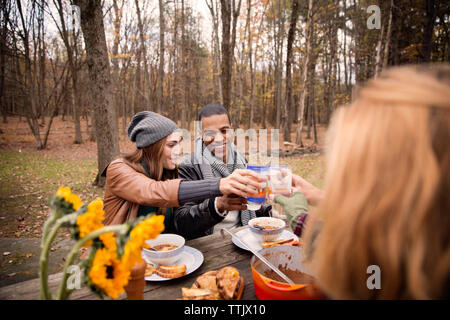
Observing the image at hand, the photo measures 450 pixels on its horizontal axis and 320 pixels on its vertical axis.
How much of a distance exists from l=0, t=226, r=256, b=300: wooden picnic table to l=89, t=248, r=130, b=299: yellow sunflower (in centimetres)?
55

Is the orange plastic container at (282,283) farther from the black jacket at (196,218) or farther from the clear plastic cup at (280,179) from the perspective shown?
the black jacket at (196,218)

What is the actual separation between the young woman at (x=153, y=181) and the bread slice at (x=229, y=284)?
1.69 ft

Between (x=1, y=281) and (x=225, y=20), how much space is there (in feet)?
23.7

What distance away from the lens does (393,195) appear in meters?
0.59

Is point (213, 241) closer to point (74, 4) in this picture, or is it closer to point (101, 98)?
point (101, 98)

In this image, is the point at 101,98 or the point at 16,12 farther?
the point at 16,12

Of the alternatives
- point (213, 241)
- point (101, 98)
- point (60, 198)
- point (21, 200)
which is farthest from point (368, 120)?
point (21, 200)

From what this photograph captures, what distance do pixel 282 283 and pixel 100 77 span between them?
642 cm

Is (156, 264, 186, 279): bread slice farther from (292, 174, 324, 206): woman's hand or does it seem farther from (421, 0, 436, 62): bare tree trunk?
(421, 0, 436, 62): bare tree trunk

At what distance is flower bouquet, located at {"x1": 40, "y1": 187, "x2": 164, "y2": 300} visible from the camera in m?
0.77

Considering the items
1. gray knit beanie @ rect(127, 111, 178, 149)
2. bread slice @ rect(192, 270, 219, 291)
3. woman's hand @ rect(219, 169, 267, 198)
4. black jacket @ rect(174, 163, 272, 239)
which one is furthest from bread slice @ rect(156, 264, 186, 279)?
gray knit beanie @ rect(127, 111, 178, 149)

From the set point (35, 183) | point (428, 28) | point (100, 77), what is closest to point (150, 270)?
point (100, 77)

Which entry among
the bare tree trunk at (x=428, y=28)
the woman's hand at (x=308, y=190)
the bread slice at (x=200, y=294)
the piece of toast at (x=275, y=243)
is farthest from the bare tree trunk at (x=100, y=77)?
the bare tree trunk at (x=428, y=28)
